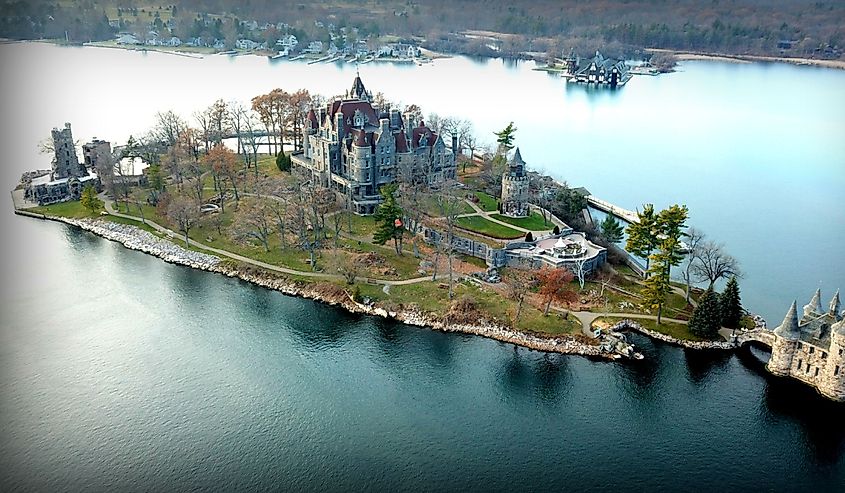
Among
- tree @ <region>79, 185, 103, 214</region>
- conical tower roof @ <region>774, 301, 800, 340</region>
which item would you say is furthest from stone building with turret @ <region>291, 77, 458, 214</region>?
conical tower roof @ <region>774, 301, 800, 340</region>

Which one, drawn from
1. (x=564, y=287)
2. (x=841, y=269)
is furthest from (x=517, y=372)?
(x=841, y=269)

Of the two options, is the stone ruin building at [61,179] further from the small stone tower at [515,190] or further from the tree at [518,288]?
the tree at [518,288]

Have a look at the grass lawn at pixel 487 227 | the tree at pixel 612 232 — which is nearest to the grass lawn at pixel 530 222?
the grass lawn at pixel 487 227

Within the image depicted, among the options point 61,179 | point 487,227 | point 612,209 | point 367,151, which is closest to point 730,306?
point 487,227

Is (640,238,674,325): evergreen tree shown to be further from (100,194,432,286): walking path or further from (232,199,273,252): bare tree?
(232,199,273,252): bare tree

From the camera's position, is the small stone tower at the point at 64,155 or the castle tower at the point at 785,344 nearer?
the castle tower at the point at 785,344

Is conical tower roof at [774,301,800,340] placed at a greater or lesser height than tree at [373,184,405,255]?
lesser

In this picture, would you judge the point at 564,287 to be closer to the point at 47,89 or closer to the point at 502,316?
the point at 502,316
